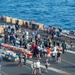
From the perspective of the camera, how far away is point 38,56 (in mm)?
51562

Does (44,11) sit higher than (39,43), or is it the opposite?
(39,43)

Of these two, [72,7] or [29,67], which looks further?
[72,7]

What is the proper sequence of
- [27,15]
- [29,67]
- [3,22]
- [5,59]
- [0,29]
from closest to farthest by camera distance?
[29,67], [5,59], [0,29], [3,22], [27,15]

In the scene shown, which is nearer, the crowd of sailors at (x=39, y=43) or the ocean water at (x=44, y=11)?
the crowd of sailors at (x=39, y=43)

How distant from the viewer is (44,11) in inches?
5300

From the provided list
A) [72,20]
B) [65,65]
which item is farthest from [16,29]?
[72,20]

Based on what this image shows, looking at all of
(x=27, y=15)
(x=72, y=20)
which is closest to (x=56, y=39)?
(x=72, y=20)

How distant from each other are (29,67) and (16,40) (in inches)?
396

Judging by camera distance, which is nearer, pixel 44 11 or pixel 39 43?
pixel 39 43

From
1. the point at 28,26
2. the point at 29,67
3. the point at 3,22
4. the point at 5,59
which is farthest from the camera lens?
the point at 3,22

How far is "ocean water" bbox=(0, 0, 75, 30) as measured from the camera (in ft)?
387

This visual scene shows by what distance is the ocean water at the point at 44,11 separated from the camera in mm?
118000

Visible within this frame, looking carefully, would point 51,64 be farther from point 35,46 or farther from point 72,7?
point 72,7

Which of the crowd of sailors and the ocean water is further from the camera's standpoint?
the ocean water
